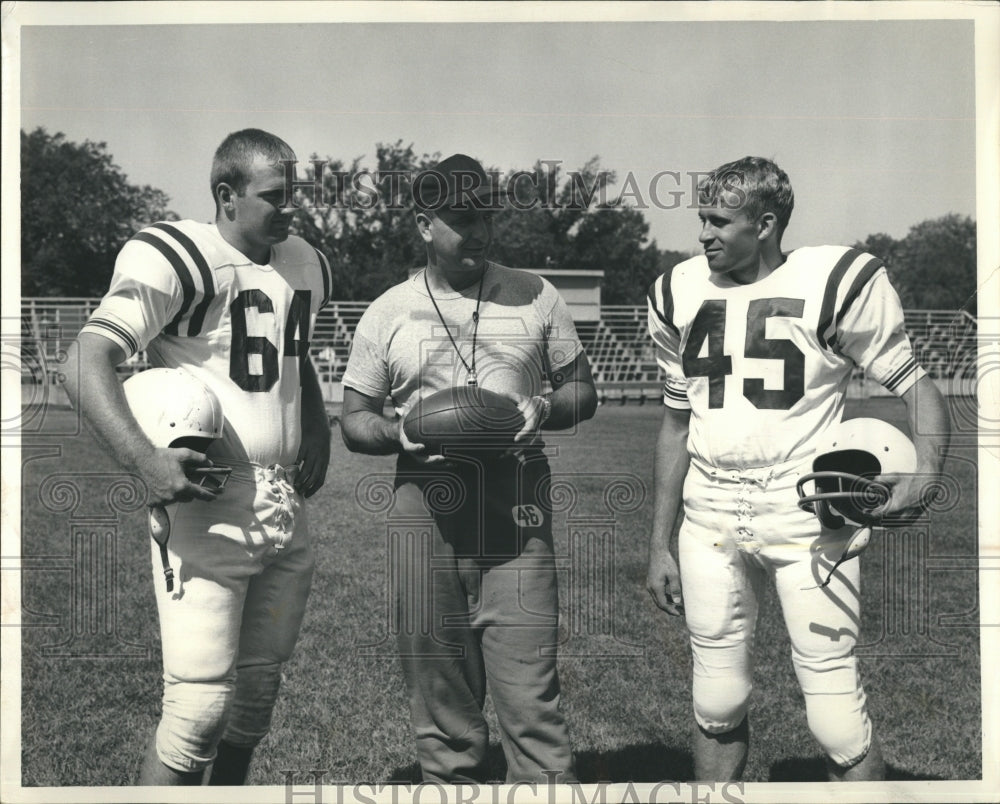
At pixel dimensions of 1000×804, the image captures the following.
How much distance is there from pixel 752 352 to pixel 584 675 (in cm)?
132

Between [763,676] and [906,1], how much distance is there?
2339 millimetres

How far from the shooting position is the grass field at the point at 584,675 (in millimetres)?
3467

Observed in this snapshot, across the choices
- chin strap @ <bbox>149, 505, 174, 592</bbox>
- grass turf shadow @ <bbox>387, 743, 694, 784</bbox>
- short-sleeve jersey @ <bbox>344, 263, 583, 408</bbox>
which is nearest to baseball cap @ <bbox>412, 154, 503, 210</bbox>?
short-sleeve jersey @ <bbox>344, 263, 583, 408</bbox>

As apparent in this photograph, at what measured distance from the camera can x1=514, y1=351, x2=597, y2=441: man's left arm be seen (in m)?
3.04

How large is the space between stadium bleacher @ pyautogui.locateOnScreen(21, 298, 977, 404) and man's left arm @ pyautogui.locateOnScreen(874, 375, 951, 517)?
0.52 m

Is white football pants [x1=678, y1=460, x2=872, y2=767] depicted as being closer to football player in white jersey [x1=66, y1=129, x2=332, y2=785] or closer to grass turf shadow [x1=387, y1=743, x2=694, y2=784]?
grass turf shadow [x1=387, y1=743, x2=694, y2=784]

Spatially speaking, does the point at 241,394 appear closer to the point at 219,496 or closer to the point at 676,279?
the point at 219,496

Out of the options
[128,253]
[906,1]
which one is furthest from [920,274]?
[128,253]

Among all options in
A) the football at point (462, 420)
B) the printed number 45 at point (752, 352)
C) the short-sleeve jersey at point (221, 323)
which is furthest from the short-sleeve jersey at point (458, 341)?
the printed number 45 at point (752, 352)

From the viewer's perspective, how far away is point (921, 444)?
2.96 metres

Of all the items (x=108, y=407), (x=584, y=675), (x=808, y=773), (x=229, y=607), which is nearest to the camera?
(x=108, y=407)

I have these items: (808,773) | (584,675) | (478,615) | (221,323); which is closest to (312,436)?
(221,323)

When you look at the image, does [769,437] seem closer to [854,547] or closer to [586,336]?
[854,547]

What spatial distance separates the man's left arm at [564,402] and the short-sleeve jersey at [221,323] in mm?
665
